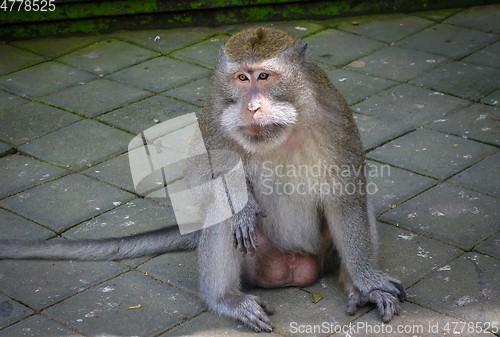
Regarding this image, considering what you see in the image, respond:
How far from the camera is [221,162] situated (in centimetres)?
354

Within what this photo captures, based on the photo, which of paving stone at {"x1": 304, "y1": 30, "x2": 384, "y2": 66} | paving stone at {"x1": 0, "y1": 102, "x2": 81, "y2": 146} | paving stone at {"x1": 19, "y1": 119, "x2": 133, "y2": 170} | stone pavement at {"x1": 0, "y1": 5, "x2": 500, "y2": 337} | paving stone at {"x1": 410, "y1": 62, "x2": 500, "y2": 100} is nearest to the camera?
stone pavement at {"x1": 0, "y1": 5, "x2": 500, "y2": 337}

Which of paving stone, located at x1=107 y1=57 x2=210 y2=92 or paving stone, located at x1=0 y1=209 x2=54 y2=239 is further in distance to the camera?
paving stone, located at x1=107 y1=57 x2=210 y2=92

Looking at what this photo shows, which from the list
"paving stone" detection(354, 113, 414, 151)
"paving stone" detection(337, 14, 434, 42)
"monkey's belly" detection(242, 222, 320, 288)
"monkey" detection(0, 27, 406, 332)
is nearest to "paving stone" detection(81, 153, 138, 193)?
"monkey" detection(0, 27, 406, 332)

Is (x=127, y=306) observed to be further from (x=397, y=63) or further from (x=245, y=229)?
(x=397, y=63)

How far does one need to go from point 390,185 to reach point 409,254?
31.5 inches

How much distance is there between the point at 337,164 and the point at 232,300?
883 mm

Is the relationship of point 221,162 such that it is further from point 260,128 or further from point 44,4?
point 44,4

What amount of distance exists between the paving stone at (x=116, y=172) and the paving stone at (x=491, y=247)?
221 cm

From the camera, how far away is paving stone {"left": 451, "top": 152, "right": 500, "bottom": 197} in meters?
4.54

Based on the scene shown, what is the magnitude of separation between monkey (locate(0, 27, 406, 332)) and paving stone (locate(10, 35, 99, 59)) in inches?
148

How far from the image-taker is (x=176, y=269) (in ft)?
13.0

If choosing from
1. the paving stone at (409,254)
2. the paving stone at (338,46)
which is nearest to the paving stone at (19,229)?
the paving stone at (409,254)

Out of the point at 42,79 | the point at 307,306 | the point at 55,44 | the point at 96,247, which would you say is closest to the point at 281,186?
the point at 307,306

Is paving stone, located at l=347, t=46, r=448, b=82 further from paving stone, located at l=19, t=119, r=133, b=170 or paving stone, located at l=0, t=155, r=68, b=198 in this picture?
paving stone, located at l=0, t=155, r=68, b=198
